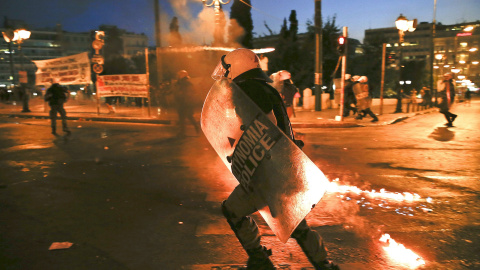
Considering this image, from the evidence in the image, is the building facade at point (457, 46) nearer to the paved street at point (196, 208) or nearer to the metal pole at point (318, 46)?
the metal pole at point (318, 46)

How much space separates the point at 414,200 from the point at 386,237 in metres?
1.40

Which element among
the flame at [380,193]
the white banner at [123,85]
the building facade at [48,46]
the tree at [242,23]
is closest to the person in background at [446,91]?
the flame at [380,193]

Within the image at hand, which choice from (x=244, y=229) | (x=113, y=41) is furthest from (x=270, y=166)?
(x=113, y=41)

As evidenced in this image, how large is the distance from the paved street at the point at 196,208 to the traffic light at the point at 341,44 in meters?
5.70

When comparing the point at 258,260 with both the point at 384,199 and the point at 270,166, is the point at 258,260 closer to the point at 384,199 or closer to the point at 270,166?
the point at 270,166

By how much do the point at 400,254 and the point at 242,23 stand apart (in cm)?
3647

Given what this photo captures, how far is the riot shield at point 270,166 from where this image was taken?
7.64 feet

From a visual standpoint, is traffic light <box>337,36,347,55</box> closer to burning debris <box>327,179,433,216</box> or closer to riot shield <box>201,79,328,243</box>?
burning debris <box>327,179,433,216</box>

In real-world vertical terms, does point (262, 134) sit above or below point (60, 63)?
below

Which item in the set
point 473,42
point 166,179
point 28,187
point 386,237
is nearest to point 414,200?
point 386,237

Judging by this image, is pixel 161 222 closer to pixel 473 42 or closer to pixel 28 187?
pixel 28 187

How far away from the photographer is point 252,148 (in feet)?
7.82

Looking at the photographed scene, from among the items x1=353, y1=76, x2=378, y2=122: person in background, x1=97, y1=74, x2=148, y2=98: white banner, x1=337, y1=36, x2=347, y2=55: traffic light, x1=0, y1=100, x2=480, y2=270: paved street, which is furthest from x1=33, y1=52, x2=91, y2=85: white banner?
x1=353, y1=76, x2=378, y2=122: person in background

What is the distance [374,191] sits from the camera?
5.03 meters
